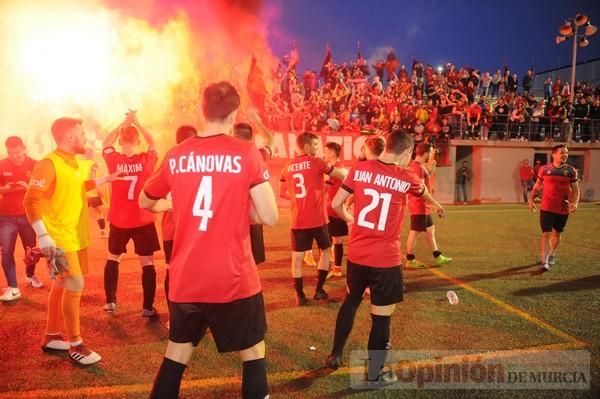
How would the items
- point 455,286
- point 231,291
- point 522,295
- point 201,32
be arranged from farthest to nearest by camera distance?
point 201,32, point 455,286, point 522,295, point 231,291

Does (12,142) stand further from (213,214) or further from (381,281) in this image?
(381,281)

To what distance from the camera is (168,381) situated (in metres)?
2.49

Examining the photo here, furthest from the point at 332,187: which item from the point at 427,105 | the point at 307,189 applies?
the point at 427,105

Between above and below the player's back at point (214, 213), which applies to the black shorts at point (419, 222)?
below

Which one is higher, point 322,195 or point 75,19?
point 75,19

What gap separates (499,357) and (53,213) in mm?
4931

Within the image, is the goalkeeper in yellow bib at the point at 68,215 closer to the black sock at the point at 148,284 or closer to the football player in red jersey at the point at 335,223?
the black sock at the point at 148,284

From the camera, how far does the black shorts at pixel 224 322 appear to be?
2.54 metres

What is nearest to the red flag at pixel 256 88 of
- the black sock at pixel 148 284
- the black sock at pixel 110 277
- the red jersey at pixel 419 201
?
the red jersey at pixel 419 201

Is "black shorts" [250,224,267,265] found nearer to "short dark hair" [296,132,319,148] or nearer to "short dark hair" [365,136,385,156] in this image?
"short dark hair" [365,136,385,156]

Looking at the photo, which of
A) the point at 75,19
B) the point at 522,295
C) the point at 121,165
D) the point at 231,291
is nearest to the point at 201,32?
the point at 75,19

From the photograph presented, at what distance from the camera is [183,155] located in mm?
2553

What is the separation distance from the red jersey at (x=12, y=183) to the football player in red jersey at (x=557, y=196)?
9.28 metres

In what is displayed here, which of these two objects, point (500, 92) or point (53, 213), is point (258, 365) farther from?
point (500, 92)
